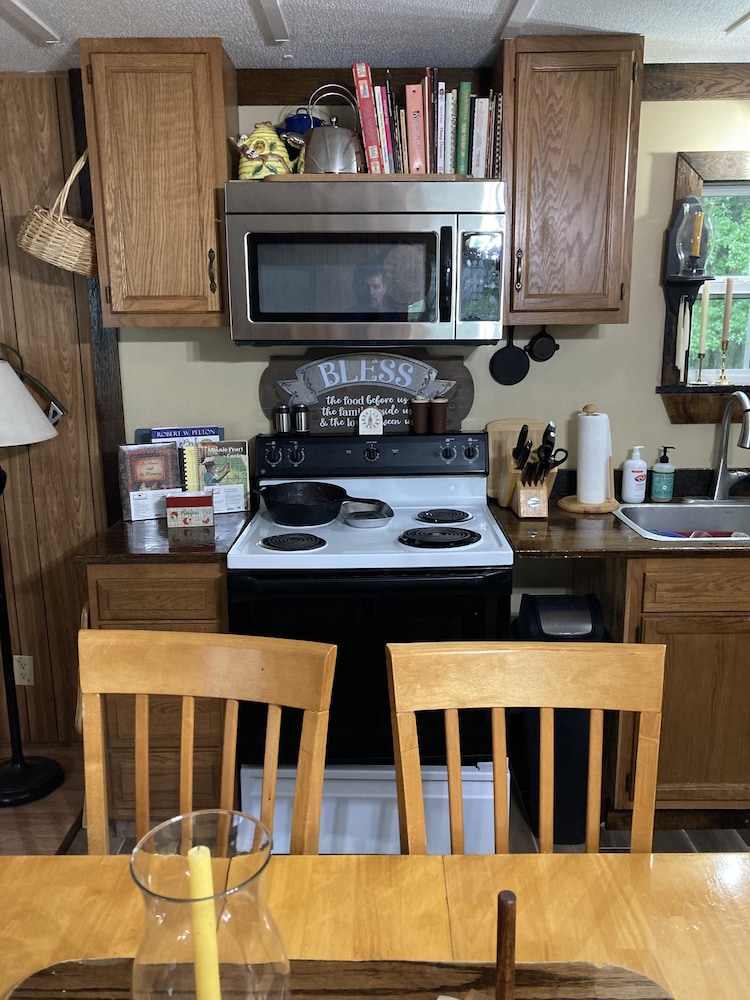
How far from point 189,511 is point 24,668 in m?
0.95

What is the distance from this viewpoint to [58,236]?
7.49 ft

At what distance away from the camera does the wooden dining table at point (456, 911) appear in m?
0.83

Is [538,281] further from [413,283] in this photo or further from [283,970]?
[283,970]

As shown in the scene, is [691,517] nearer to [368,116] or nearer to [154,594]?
[368,116]

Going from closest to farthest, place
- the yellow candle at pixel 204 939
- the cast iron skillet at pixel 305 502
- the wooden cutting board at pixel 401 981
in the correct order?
the yellow candle at pixel 204 939 → the wooden cutting board at pixel 401 981 → the cast iron skillet at pixel 305 502

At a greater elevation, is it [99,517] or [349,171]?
[349,171]

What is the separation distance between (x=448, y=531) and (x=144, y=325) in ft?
3.56

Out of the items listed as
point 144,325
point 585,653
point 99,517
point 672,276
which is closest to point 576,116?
point 672,276

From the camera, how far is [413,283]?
230cm

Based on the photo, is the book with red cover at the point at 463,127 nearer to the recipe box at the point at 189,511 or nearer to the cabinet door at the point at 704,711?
the recipe box at the point at 189,511

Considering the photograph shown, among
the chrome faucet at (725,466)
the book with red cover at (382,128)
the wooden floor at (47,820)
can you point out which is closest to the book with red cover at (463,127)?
the book with red cover at (382,128)

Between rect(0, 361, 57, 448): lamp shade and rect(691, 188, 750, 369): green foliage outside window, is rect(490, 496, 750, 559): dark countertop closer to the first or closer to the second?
rect(691, 188, 750, 369): green foliage outside window

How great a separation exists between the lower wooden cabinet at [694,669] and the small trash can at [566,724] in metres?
0.09

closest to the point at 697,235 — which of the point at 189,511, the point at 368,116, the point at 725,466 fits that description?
the point at 725,466
